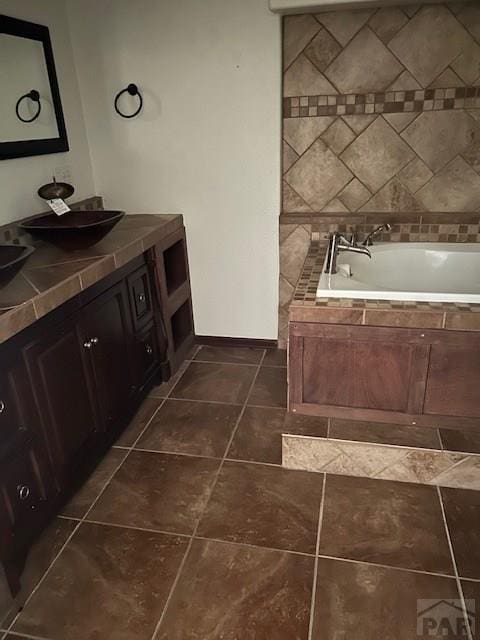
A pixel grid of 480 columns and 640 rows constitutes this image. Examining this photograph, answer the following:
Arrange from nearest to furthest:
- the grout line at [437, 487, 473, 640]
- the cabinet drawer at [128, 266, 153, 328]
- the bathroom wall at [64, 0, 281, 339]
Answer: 1. the grout line at [437, 487, 473, 640]
2. the cabinet drawer at [128, 266, 153, 328]
3. the bathroom wall at [64, 0, 281, 339]

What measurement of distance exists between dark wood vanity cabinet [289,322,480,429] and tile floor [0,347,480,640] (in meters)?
0.16

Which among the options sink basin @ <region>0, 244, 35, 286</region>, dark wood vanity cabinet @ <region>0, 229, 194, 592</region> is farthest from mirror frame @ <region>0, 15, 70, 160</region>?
dark wood vanity cabinet @ <region>0, 229, 194, 592</region>

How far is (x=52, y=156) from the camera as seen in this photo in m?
2.55

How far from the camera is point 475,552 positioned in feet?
5.40

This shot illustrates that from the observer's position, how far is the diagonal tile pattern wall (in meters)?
2.35

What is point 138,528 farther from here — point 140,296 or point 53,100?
point 53,100

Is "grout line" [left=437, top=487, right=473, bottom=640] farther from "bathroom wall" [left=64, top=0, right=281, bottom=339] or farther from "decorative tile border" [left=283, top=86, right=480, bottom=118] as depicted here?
"decorative tile border" [left=283, top=86, right=480, bottom=118]

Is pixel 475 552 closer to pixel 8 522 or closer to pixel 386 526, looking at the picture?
pixel 386 526

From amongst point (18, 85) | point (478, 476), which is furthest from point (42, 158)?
point (478, 476)

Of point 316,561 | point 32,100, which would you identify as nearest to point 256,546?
point 316,561

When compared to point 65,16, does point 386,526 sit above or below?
below

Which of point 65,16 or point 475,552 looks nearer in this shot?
point 475,552

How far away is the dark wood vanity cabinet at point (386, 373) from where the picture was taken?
189cm

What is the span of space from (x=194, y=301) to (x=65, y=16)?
5.76ft
